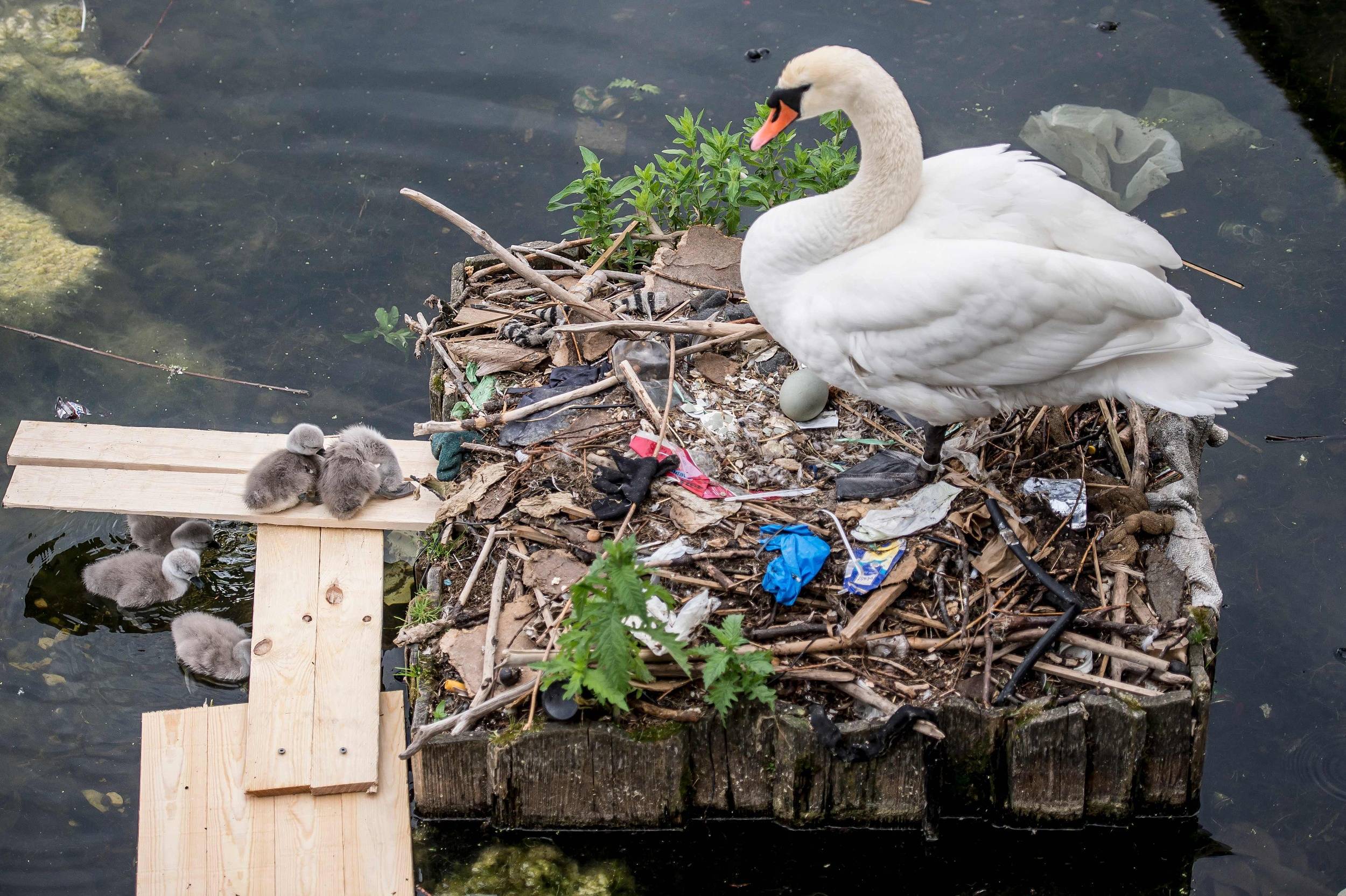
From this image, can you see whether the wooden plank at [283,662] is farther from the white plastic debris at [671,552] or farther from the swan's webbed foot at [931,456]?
the swan's webbed foot at [931,456]

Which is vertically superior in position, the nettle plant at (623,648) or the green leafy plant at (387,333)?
the green leafy plant at (387,333)

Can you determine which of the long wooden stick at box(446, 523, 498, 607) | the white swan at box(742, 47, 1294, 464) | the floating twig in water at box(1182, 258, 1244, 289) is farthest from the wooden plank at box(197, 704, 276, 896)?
the floating twig in water at box(1182, 258, 1244, 289)

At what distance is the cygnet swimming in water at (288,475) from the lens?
5.58 m

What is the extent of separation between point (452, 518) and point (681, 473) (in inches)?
40.2

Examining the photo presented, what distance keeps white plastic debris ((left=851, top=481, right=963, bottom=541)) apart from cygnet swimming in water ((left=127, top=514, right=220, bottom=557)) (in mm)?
3410

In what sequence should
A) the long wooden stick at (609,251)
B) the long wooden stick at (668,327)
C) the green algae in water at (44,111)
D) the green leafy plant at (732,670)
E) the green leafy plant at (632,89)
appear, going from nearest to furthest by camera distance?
the green leafy plant at (732,670) → the long wooden stick at (668,327) → the long wooden stick at (609,251) → the green algae in water at (44,111) → the green leafy plant at (632,89)

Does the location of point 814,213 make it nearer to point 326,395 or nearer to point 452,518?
point 452,518

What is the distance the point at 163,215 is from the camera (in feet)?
26.3

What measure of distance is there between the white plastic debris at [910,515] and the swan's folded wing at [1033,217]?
1093mm

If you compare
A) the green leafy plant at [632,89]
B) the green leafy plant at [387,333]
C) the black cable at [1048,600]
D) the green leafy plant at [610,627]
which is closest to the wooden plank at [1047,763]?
the black cable at [1048,600]

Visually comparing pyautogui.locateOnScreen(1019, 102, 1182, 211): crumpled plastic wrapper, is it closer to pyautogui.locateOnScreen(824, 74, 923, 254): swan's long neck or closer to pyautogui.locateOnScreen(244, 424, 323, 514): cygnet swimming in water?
pyautogui.locateOnScreen(824, 74, 923, 254): swan's long neck

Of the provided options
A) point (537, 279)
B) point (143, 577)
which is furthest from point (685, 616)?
point (143, 577)

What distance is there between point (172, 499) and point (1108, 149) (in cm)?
618

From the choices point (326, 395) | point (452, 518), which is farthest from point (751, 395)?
point (326, 395)
